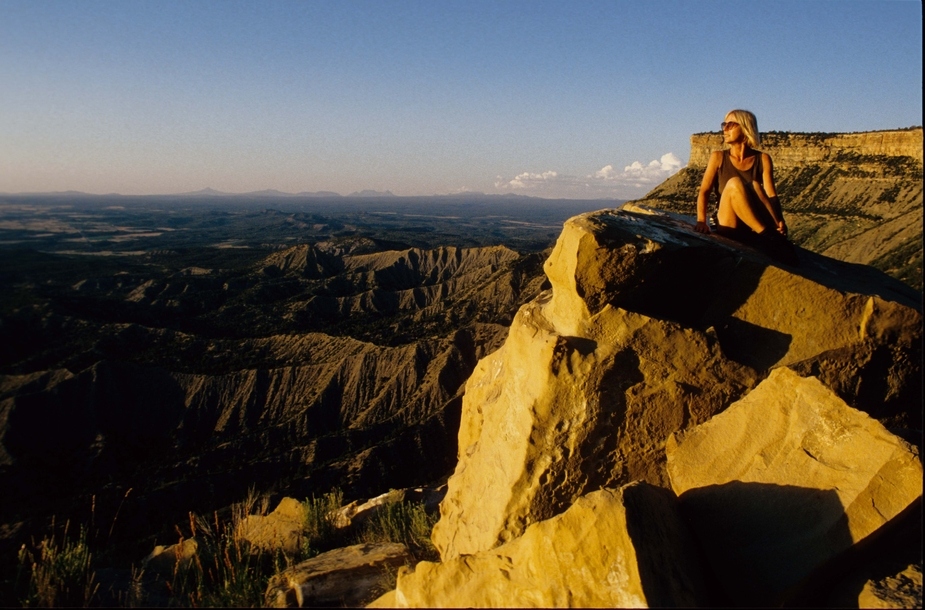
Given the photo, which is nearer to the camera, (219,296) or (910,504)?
(910,504)

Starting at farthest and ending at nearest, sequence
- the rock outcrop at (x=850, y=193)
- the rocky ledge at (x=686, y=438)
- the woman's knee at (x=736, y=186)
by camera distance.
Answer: the rock outcrop at (x=850, y=193), the woman's knee at (x=736, y=186), the rocky ledge at (x=686, y=438)

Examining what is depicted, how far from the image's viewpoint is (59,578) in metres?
4.05

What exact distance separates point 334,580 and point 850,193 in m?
63.1

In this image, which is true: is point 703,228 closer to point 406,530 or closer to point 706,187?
point 706,187

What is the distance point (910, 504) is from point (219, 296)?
73106 millimetres

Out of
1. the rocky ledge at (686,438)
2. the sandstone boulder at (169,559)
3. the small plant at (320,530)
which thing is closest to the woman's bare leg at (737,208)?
the rocky ledge at (686,438)

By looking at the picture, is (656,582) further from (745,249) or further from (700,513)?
(745,249)

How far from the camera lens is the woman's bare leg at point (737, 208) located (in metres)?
5.23

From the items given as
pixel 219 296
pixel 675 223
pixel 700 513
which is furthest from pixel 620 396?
pixel 219 296

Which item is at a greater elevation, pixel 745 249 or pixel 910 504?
pixel 745 249

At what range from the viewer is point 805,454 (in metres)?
3.51

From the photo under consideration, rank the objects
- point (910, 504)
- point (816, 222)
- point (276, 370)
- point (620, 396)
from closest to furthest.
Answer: point (910, 504), point (620, 396), point (276, 370), point (816, 222)

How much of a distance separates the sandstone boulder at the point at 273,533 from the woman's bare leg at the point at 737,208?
5469mm

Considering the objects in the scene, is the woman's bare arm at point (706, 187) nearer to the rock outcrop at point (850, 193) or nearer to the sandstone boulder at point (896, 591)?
the sandstone boulder at point (896, 591)
